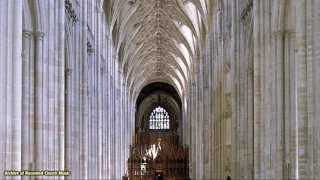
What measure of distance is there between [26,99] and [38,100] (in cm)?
61

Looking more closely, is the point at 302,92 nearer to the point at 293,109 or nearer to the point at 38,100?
the point at 293,109

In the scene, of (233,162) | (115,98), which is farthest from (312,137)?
(115,98)

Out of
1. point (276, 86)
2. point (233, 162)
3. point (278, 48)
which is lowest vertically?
point (233, 162)

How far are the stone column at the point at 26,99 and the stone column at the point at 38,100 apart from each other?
35cm

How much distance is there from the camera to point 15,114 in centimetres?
1439

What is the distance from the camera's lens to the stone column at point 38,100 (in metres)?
18.6

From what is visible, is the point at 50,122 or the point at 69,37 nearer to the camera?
the point at 50,122

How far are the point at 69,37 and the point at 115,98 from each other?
926 inches

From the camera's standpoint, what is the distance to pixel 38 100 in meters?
18.8

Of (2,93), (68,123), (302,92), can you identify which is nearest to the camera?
(302,92)

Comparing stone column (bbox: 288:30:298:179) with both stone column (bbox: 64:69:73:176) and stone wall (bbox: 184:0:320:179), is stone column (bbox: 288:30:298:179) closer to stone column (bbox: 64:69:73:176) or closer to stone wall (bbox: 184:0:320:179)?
stone wall (bbox: 184:0:320:179)

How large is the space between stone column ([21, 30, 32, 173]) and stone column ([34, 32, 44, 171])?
350mm

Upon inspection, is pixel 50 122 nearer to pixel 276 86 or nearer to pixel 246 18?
pixel 276 86

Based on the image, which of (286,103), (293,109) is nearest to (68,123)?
(286,103)
